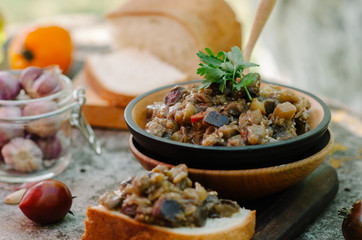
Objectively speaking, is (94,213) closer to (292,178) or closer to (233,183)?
(233,183)

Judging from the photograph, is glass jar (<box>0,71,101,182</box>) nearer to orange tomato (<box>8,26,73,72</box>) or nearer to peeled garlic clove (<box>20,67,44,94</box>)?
peeled garlic clove (<box>20,67,44,94</box>)

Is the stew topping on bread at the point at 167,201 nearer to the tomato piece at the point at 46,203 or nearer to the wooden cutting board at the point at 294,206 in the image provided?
the wooden cutting board at the point at 294,206

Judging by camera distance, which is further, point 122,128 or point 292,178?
point 122,128

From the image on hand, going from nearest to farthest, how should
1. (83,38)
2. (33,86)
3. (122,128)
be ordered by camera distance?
(33,86) < (122,128) < (83,38)

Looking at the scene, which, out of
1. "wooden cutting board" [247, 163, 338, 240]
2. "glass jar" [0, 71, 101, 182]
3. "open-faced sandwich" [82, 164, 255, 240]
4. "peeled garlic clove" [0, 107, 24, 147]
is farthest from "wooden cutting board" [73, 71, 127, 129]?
"open-faced sandwich" [82, 164, 255, 240]

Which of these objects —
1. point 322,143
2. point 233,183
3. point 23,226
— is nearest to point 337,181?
point 322,143

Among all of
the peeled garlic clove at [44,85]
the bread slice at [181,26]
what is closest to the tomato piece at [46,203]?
the peeled garlic clove at [44,85]
